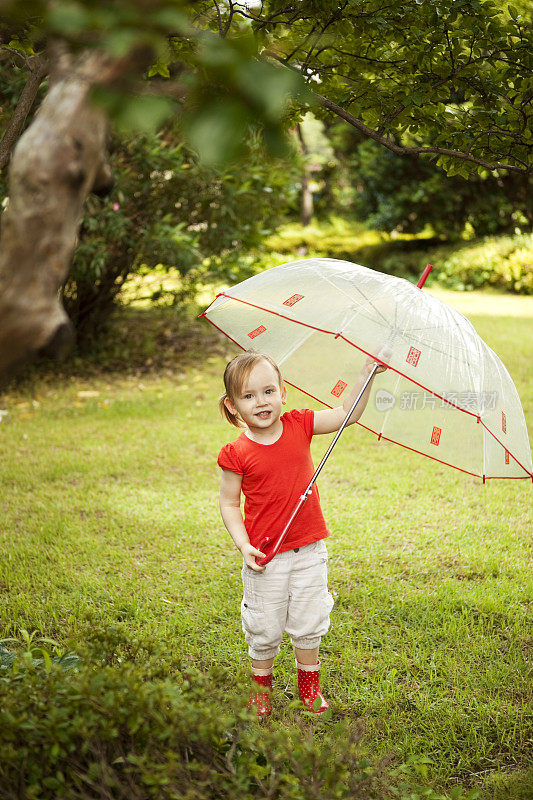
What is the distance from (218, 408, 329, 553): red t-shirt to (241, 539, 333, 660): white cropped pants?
68mm

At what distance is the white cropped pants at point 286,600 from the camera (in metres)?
2.45

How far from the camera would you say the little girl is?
96.0 inches

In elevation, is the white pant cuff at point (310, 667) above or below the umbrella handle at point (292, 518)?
below

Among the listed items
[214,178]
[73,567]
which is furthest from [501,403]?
[214,178]

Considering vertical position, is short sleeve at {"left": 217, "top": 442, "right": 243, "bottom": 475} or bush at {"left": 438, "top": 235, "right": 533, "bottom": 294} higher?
bush at {"left": 438, "top": 235, "right": 533, "bottom": 294}

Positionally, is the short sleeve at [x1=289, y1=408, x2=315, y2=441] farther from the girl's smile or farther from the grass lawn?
the grass lawn

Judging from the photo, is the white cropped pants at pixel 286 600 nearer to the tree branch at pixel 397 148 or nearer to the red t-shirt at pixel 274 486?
the red t-shirt at pixel 274 486

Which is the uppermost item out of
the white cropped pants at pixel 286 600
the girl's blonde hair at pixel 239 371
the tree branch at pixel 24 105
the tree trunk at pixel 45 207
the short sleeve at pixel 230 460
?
the tree branch at pixel 24 105

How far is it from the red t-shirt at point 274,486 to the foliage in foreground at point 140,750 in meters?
0.81

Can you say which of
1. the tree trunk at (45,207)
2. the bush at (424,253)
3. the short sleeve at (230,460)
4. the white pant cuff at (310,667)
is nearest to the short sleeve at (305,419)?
the short sleeve at (230,460)

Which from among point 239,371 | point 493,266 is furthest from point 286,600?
point 493,266

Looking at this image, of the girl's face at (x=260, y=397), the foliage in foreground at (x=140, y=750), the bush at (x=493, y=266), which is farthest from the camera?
the bush at (x=493, y=266)

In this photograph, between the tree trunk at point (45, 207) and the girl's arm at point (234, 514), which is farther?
the girl's arm at point (234, 514)

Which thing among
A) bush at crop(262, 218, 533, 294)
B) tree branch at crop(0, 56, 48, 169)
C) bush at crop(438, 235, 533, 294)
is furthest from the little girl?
bush at crop(438, 235, 533, 294)
